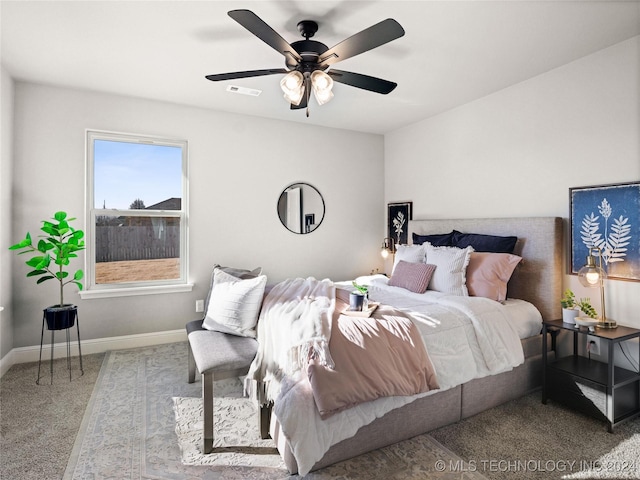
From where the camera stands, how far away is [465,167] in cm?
405

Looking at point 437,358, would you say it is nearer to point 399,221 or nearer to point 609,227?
point 609,227

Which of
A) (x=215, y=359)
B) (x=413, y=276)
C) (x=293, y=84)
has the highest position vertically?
(x=293, y=84)

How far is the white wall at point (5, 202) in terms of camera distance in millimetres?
3174

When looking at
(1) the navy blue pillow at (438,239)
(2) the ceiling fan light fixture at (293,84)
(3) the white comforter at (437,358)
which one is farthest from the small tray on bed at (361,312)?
(1) the navy blue pillow at (438,239)

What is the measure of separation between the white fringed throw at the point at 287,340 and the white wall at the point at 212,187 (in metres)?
1.86

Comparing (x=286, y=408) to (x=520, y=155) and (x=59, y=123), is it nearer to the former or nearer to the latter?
(x=520, y=155)

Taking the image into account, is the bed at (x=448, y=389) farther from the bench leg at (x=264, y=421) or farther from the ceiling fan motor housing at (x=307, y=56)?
the ceiling fan motor housing at (x=307, y=56)

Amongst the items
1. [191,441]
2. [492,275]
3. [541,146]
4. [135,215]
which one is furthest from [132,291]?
[541,146]

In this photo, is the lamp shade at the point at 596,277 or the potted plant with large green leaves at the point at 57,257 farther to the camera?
the potted plant with large green leaves at the point at 57,257

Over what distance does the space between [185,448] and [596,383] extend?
8.79 ft

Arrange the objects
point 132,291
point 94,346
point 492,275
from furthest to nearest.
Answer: point 132,291, point 94,346, point 492,275

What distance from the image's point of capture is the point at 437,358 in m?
2.32

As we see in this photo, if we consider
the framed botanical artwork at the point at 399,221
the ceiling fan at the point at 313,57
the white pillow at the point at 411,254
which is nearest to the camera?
the ceiling fan at the point at 313,57

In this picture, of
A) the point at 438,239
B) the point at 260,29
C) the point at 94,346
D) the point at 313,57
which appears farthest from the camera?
the point at 438,239
